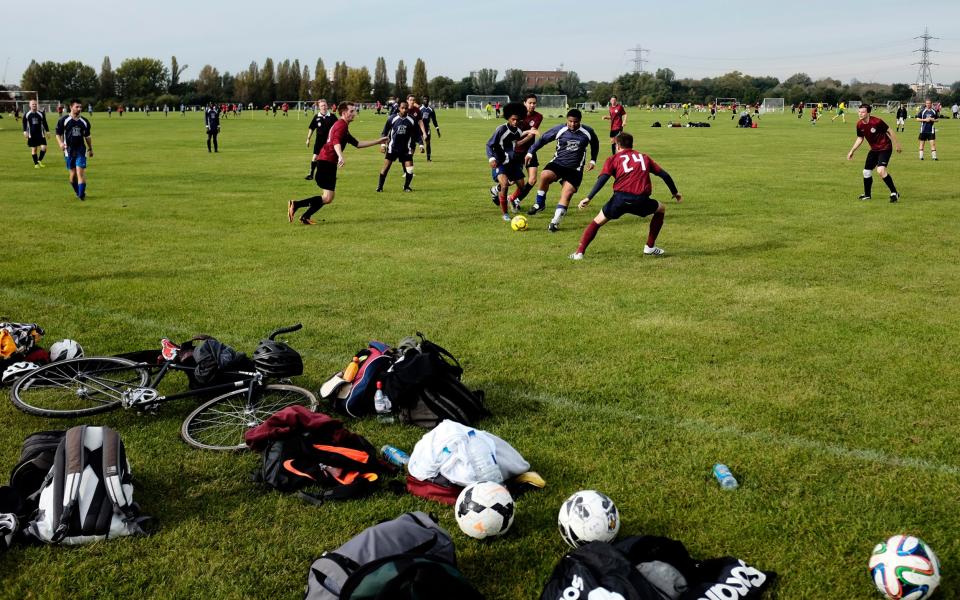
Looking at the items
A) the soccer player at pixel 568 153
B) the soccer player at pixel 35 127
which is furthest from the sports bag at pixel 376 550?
the soccer player at pixel 35 127

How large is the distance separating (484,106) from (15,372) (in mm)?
82064

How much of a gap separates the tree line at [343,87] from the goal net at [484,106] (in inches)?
1889

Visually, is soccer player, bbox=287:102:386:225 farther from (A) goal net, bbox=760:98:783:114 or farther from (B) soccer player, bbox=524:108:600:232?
(A) goal net, bbox=760:98:783:114

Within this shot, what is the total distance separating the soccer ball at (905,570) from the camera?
3.64 metres

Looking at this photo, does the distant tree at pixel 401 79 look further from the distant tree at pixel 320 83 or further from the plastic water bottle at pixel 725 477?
the plastic water bottle at pixel 725 477

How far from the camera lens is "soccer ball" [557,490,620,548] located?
4.08m

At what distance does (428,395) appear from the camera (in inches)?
225

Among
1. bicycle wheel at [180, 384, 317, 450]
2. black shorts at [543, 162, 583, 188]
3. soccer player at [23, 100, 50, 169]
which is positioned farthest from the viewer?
soccer player at [23, 100, 50, 169]

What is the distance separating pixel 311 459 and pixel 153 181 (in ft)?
66.2

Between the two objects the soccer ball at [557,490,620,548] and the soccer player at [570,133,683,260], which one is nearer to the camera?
the soccer ball at [557,490,620,548]

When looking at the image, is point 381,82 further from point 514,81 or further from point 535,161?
point 535,161

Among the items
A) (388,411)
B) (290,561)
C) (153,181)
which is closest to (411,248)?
(388,411)

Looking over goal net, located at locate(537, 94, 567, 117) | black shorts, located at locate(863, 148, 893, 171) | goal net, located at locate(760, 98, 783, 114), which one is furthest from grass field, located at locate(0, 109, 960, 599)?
goal net, located at locate(760, 98, 783, 114)

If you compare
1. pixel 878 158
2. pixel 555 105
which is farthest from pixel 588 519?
pixel 555 105
